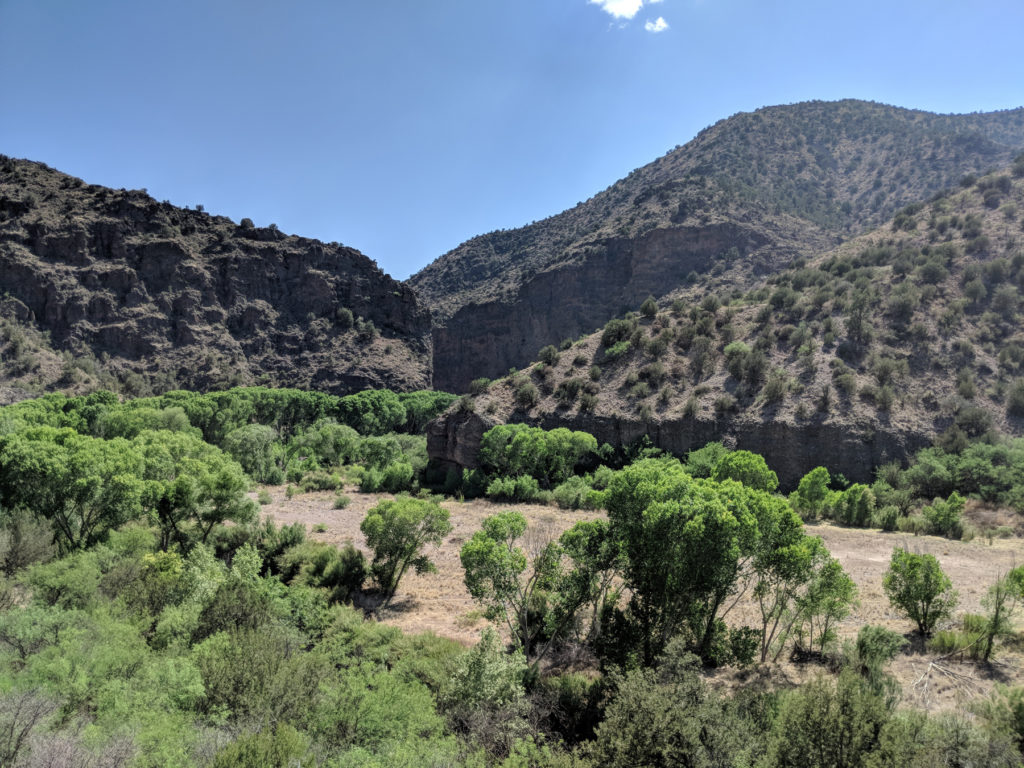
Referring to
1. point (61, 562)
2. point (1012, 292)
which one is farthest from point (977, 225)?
point (61, 562)

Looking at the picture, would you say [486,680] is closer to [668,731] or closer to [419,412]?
[668,731]

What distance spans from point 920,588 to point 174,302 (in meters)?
77.1

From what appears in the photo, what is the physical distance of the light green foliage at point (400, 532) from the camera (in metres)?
16.9

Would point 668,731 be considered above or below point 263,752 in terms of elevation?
above

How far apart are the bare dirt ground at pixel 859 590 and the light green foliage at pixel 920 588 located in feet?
2.19

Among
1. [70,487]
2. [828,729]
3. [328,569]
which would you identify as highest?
[70,487]

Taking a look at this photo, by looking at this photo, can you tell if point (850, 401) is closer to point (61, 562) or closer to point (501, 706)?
point (501, 706)

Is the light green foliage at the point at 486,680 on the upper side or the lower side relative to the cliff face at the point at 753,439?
lower

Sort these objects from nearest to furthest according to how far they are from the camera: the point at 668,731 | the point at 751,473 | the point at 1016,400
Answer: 1. the point at 668,731
2. the point at 751,473
3. the point at 1016,400

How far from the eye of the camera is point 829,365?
34688 millimetres

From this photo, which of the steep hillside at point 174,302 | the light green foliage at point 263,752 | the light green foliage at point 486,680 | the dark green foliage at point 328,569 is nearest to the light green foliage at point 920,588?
the light green foliage at point 486,680

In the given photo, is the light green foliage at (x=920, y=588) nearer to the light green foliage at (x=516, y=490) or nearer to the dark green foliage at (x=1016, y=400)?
the light green foliage at (x=516, y=490)

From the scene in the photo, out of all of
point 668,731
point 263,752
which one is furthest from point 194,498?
point 668,731

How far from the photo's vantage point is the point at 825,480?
2591 centimetres
